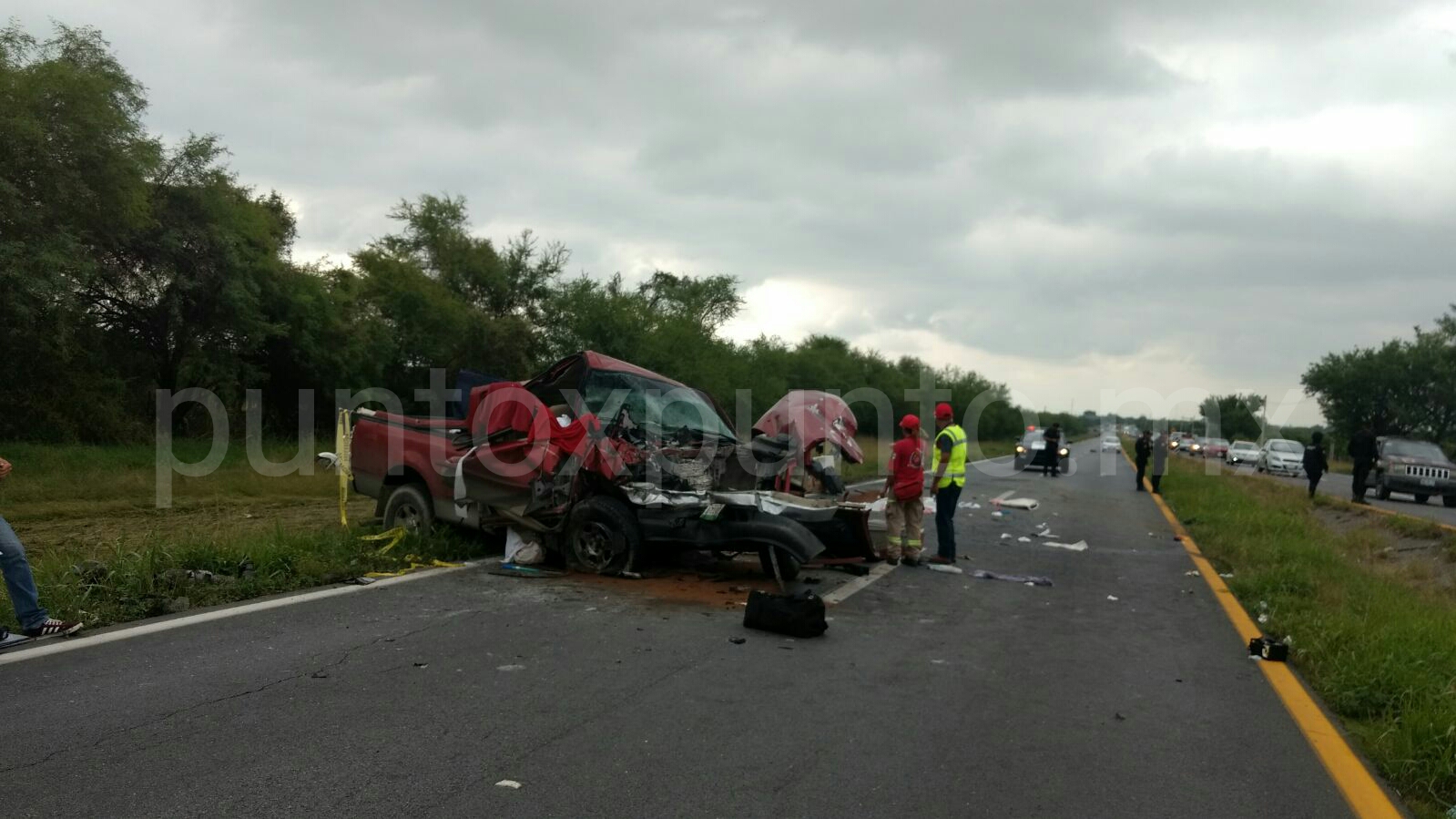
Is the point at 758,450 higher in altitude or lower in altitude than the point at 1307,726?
higher

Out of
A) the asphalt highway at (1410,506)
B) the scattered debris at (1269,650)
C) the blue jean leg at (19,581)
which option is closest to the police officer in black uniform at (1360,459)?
the asphalt highway at (1410,506)

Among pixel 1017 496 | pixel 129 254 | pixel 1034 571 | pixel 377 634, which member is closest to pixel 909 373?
pixel 1017 496

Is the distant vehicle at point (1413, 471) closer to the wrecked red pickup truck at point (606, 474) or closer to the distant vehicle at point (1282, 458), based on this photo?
the distant vehicle at point (1282, 458)

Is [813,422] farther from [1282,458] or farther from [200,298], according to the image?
[1282,458]

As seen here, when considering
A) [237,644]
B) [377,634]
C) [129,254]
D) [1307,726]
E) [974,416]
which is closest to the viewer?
[1307,726]

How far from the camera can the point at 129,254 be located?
21.3 metres

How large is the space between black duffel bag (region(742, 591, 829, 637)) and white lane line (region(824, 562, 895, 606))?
1.32 metres

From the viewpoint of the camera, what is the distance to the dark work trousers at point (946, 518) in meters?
11.0

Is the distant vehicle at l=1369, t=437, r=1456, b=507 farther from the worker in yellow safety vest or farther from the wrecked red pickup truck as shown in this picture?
the wrecked red pickup truck

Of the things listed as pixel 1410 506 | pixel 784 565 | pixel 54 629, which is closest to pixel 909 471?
pixel 784 565

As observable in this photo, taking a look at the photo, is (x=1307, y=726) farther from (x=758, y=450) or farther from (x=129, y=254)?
(x=129, y=254)

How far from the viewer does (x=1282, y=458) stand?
39188mm

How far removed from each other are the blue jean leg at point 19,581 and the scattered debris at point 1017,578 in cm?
791

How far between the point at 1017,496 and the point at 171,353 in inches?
758
